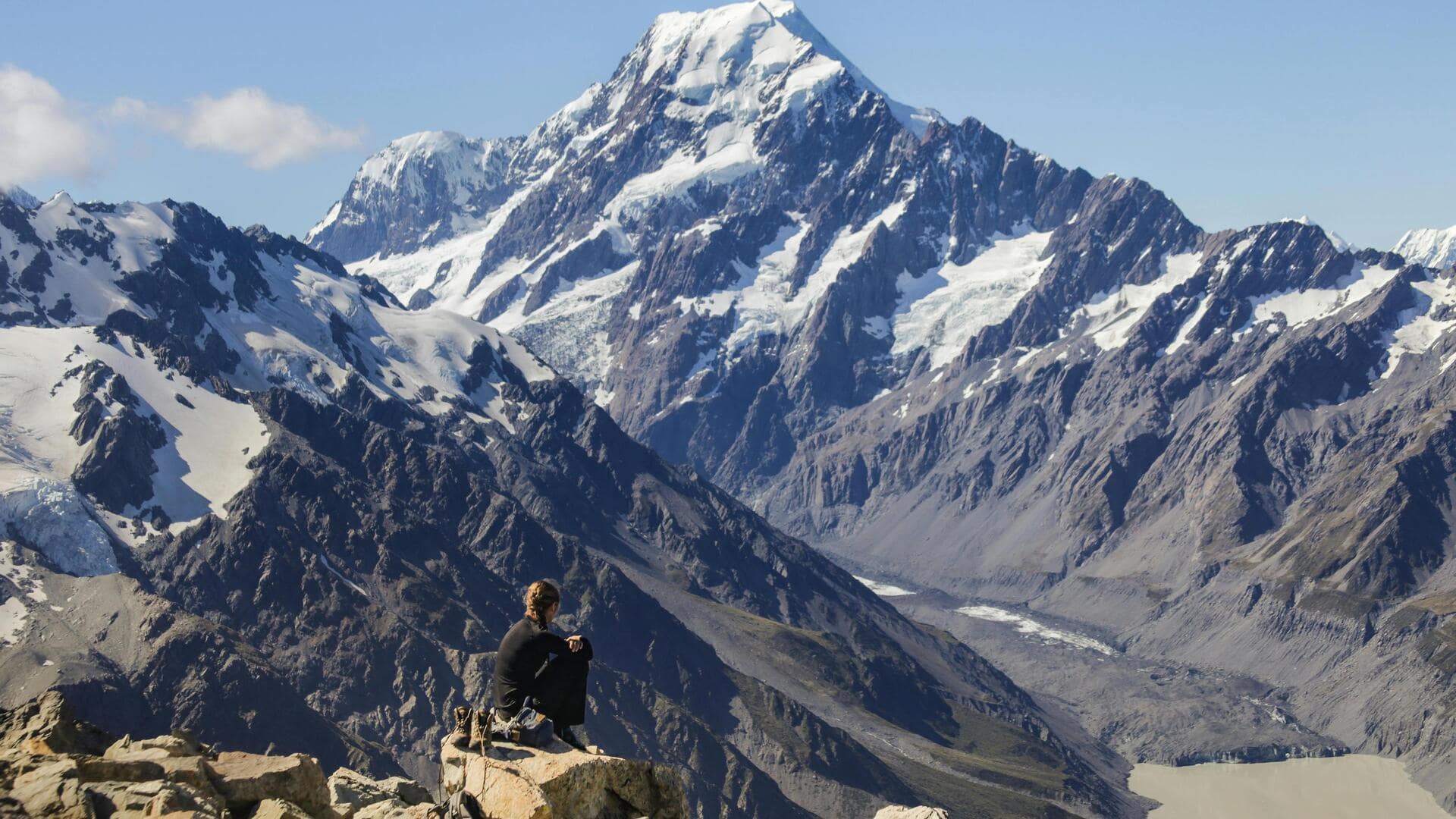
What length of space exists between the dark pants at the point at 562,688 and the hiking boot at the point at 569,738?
0.31 feet

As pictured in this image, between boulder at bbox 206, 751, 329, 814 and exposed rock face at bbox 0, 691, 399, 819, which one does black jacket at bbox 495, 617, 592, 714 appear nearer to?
exposed rock face at bbox 0, 691, 399, 819

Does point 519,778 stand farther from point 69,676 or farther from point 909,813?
point 69,676

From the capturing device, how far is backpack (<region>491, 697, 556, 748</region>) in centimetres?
3042

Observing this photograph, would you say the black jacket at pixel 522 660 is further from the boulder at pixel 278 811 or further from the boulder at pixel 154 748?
the boulder at pixel 154 748

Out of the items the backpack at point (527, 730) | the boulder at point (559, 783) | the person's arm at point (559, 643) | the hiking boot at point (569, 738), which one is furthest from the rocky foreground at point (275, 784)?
the person's arm at point (559, 643)

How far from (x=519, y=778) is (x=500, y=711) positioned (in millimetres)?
2122

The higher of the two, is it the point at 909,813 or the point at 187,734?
the point at 187,734

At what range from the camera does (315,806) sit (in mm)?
36344

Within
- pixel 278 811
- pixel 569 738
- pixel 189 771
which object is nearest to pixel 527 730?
pixel 569 738

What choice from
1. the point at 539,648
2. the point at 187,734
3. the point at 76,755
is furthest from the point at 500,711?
the point at 187,734

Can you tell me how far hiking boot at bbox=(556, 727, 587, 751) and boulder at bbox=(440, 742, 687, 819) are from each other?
558mm

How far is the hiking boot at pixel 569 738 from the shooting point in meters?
31.2

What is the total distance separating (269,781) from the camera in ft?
116

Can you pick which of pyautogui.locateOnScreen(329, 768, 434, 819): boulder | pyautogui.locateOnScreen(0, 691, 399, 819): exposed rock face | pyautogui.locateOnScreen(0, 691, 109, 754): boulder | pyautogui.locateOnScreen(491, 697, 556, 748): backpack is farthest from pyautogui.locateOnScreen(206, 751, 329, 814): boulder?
pyautogui.locateOnScreen(491, 697, 556, 748): backpack
